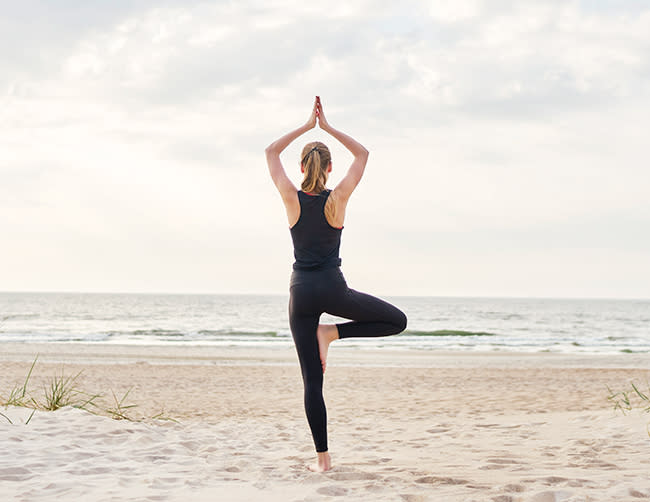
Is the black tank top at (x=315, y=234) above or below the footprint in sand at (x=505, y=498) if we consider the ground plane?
above

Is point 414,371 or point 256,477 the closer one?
point 256,477

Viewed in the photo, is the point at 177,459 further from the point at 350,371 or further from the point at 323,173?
the point at 350,371

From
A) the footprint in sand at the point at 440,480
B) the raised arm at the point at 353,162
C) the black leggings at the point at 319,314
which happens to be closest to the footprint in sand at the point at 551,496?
the footprint in sand at the point at 440,480

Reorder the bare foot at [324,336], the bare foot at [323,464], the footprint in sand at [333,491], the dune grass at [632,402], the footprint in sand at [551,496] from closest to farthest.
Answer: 1. the footprint in sand at [551,496]
2. the footprint in sand at [333,491]
3. the bare foot at [324,336]
4. the bare foot at [323,464]
5. the dune grass at [632,402]

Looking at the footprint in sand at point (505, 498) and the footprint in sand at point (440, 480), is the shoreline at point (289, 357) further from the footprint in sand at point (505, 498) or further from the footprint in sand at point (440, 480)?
the footprint in sand at point (505, 498)

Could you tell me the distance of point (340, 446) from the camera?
16.8ft

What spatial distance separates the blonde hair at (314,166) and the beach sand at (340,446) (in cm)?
173

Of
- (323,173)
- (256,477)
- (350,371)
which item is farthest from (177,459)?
(350,371)

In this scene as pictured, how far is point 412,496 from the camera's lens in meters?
3.04

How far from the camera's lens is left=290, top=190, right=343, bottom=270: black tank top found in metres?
3.44

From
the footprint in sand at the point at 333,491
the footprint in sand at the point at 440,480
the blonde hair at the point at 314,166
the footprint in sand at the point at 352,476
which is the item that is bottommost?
the footprint in sand at the point at 352,476

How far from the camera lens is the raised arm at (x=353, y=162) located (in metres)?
3.44

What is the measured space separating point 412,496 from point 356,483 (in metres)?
0.44

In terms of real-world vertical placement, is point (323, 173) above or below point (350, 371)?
above
